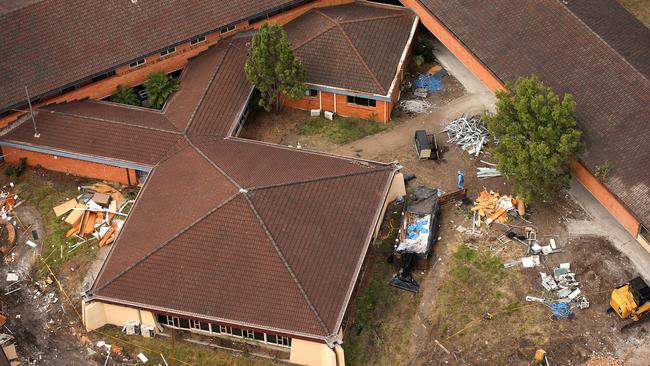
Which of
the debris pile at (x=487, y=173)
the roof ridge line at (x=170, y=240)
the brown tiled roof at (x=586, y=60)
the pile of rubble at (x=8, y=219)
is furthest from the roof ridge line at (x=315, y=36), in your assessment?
the pile of rubble at (x=8, y=219)

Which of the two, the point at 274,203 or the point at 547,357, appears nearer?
the point at 547,357

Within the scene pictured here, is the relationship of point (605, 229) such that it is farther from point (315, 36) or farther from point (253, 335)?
point (315, 36)

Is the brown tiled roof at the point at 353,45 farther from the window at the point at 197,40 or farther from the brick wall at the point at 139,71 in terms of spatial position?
the window at the point at 197,40

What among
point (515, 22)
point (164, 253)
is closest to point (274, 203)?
point (164, 253)

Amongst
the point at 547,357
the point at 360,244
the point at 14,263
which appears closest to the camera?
the point at 547,357

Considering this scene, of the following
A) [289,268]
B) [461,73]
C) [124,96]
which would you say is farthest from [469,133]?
[124,96]

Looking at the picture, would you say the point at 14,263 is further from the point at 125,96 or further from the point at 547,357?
the point at 547,357

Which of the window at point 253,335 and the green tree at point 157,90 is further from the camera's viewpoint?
the green tree at point 157,90
